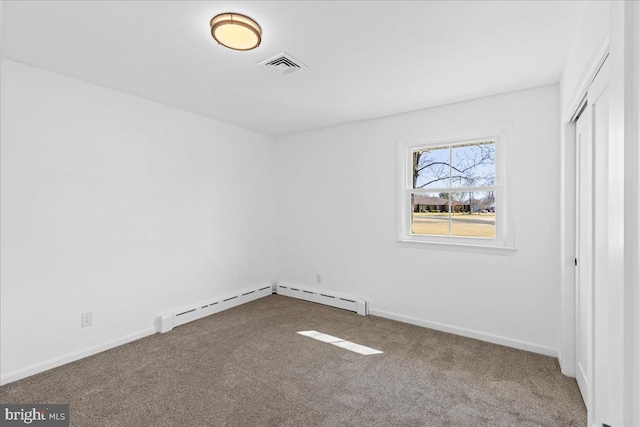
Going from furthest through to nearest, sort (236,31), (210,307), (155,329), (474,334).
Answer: (210,307), (155,329), (474,334), (236,31)

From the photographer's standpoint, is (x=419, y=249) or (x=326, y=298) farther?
(x=326, y=298)

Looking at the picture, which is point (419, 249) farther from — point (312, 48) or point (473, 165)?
point (312, 48)

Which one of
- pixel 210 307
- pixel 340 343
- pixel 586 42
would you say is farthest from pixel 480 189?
pixel 210 307

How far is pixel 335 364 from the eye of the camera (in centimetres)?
268

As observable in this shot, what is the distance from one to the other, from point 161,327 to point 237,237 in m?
1.50

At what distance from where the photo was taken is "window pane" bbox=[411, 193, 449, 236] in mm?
3545

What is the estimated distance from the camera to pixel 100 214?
9.60 ft

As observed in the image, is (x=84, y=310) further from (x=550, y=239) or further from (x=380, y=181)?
(x=550, y=239)

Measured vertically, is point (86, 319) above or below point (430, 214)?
below

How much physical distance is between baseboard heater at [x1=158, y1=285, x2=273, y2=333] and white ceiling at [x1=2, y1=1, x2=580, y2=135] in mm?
2417

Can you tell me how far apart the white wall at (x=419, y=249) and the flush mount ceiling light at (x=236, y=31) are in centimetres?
222

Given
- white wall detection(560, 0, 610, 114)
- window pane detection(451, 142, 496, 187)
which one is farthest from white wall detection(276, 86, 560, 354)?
white wall detection(560, 0, 610, 114)

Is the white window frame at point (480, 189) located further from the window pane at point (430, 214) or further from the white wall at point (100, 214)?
the white wall at point (100, 214)

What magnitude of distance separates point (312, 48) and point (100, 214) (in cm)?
251
